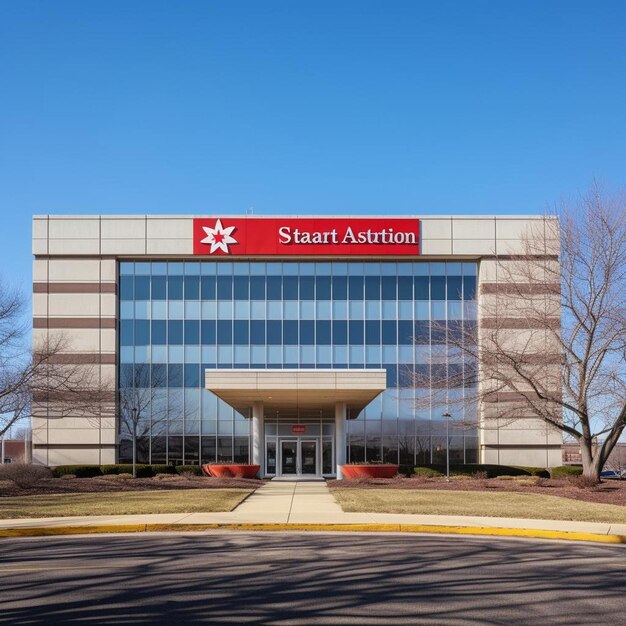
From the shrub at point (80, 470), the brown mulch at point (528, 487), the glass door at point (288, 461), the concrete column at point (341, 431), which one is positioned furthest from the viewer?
the glass door at point (288, 461)

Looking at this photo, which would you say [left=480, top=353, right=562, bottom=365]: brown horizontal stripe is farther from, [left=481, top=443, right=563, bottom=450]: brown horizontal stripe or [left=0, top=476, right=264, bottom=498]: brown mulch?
[left=481, top=443, right=563, bottom=450]: brown horizontal stripe

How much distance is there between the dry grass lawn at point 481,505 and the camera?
20391mm

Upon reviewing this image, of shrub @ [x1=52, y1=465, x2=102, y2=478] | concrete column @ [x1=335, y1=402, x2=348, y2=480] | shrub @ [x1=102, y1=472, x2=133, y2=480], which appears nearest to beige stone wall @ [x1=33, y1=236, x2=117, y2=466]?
shrub @ [x1=52, y1=465, x2=102, y2=478]

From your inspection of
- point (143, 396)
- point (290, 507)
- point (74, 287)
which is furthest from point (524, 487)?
point (74, 287)

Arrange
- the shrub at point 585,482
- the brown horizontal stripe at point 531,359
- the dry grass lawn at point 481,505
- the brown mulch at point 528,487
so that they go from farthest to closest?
the brown horizontal stripe at point 531,359 → the shrub at point 585,482 → the brown mulch at point 528,487 → the dry grass lawn at point 481,505

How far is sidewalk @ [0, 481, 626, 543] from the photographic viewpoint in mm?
17172

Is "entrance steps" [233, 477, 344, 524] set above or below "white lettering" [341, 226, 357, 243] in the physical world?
below

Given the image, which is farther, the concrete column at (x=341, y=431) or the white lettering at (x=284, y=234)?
the white lettering at (x=284, y=234)

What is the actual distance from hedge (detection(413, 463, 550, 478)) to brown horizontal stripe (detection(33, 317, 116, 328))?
1993cm

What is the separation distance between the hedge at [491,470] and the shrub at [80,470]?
58.3ft

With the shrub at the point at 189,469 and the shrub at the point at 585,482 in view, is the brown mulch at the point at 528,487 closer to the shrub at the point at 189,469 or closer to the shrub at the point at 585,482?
the shrub at the point at 585,482

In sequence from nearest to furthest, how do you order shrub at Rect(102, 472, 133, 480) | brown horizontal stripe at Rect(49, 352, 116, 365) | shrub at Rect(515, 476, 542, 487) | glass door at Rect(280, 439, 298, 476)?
shrub at Rect(515, 476, 542, 487), shrub at Rect(102, 472, 133, 480), glass door at Rect(280, 439, 298, 476), brown horizontal stripe at Rect(49, 352, 116, 365)

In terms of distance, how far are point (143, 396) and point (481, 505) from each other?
29183 mm

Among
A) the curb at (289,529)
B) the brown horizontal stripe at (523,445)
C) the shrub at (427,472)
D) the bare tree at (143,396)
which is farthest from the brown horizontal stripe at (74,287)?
the curb at (289,529)
